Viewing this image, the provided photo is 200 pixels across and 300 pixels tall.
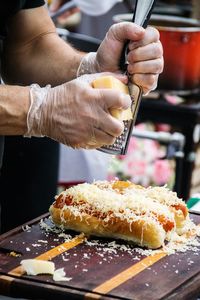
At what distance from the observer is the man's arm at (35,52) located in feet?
9.98

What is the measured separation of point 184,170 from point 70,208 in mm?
2222

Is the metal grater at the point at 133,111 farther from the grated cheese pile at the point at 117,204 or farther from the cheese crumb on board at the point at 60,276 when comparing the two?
the cheese crumb on board at the point at 60,276

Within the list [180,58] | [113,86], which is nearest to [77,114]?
[113,86]

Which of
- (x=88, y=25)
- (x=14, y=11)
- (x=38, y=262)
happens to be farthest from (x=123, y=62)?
(x=88, y=25)

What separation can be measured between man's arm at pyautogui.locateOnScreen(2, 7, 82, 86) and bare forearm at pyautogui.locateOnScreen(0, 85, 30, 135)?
591mm

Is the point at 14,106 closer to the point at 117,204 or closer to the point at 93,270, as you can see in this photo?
the point at 117,204

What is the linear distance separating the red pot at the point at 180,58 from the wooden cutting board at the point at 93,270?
71.3 inches

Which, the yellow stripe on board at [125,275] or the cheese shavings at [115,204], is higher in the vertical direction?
the cheese shavings at [115,204]

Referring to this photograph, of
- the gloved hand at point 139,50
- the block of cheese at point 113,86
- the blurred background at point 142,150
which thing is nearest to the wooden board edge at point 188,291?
the block of cheese at point 113,86

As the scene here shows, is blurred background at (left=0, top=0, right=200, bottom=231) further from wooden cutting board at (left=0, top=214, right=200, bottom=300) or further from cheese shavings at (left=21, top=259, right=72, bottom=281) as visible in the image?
cheese shavings at (left=21, top=259, right=72, bottom=281)

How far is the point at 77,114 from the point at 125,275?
497mm

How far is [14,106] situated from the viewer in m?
2.43

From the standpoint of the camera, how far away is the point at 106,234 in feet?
8.16

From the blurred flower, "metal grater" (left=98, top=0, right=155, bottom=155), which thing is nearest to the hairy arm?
"metal grater" (left=98, top=0, right=155, bottom=155)
